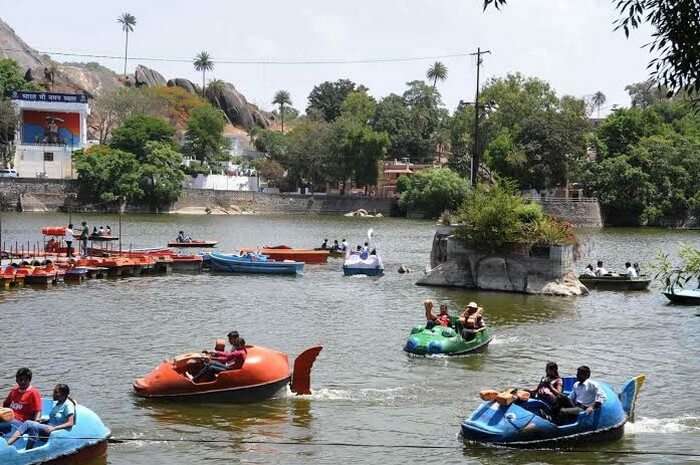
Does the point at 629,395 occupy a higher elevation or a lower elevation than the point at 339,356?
higher

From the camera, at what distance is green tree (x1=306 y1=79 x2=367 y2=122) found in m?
164

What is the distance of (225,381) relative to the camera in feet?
67.5

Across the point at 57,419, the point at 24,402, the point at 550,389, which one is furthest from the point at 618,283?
the point at 24,402

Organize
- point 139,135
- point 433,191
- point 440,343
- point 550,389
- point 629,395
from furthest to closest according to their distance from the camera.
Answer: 1. point 433,191
2. point 139,135
3. point 440,343
4. point 629,395
5. point 550,389

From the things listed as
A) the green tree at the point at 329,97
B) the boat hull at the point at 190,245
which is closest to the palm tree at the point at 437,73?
the green tree at the point at 329,97

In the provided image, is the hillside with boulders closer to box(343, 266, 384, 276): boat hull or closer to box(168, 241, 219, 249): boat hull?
box(168, 241, 219, 249): boat hull

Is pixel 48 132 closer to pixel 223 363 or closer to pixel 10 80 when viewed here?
pixel 10 80

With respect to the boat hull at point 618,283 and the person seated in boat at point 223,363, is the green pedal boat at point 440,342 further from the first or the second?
the boat hull at point 618,283

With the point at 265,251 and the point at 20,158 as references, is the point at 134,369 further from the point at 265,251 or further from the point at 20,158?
the point at 20,158

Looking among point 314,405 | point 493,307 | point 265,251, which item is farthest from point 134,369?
point 265,251

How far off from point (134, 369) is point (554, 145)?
89.2 meters

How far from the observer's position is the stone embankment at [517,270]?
3941cm

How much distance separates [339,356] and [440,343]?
9.07ft

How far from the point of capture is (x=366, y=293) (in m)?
41.2
